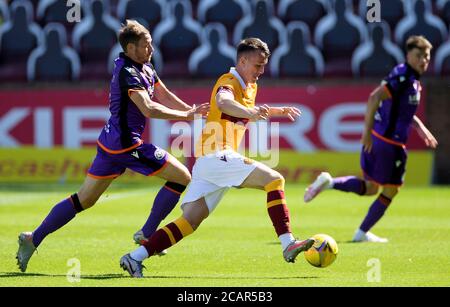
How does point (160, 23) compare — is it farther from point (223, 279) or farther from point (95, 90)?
point (223, 279)

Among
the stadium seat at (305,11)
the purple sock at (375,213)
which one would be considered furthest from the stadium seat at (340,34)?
the purple sock at (375,213)

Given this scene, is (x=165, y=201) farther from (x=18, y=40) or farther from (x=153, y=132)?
(x=18, y=40)

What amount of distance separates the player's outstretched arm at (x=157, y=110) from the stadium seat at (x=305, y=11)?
14.1m

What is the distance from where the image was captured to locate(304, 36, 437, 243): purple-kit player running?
987 cm

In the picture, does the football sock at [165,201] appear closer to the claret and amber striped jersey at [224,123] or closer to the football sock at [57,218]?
the football sock at [57,218]

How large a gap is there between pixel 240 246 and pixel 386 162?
1.93 metres

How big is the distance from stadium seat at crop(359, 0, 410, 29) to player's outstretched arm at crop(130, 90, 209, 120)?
1399cm

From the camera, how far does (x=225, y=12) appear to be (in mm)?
21812

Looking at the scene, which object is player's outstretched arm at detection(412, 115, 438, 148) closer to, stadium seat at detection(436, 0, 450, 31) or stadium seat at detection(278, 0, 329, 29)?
stadium seat at detection(436, 0, 450, 31)

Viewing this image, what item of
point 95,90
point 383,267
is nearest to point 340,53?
point 95,90

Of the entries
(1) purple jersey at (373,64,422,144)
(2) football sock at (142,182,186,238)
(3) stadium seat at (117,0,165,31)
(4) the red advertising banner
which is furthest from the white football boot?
(3) stadium seat at (117,0,165,31)

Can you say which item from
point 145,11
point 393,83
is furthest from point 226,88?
point 145,11

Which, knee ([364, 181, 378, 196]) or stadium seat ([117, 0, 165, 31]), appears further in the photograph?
stadium seat ([117, 0, 165, 31])

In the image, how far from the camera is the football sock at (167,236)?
7.52 metres
